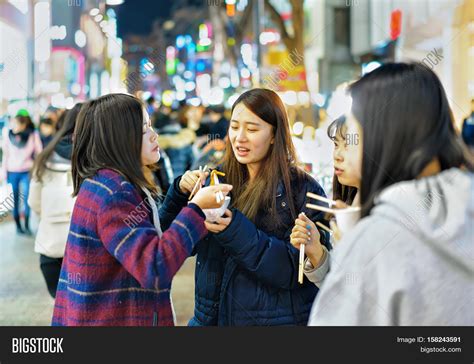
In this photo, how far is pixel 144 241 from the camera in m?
1.68

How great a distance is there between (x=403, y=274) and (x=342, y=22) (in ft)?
55.1

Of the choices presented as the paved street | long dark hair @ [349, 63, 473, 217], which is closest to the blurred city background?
the paved street

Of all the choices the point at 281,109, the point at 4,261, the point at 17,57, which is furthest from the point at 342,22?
the point at 281,109

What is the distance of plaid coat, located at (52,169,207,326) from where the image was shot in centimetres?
168

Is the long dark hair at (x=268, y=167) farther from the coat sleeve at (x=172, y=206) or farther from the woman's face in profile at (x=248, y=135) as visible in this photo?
the coat sleeve at (x=172, y=206)

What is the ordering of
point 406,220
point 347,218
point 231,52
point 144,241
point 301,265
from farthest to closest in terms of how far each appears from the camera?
point 231,52
point 301,265
point 144,241
point 347,218
point 406,220

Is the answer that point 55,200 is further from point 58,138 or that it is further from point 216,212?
point 216,212

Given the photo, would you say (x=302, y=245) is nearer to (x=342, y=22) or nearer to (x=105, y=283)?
(x=105, y=283)

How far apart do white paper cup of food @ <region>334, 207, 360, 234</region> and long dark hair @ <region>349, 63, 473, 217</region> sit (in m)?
0.09

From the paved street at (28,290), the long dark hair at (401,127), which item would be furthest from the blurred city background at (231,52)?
the long dark hair at (401,127)

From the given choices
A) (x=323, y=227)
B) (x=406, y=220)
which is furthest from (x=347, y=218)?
(x=323, y=227)

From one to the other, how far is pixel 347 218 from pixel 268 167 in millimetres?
710

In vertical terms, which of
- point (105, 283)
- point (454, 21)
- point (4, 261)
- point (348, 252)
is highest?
point (454, 21)

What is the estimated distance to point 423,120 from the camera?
1.28 metres
